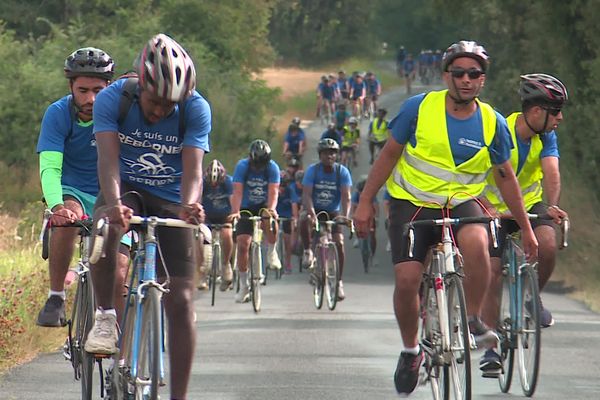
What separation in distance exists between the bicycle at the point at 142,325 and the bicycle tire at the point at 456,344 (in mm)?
1742

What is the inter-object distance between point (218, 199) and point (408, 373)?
11.8 meters

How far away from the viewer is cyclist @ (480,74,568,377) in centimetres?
1080

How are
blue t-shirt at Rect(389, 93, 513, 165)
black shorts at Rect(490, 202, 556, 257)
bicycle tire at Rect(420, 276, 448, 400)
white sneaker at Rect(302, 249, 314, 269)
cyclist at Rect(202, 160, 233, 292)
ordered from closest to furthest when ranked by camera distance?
bicycle tire at Rect(420, 276, 448, 400), blue t-shirt at Rect(389, 93, 513, 165), black shorts at Rect(490, 202, 556, 257), cyclist at Rect(202, 160, 233, 292), white sneaker at Rect(302, 249, 314, 269)

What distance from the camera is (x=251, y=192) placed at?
1980cm

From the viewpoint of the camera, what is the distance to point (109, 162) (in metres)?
7.73

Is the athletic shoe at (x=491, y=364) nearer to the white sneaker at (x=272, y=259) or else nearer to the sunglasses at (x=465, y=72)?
the sunglasses at (x=465, y=72)

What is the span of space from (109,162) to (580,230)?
20.3 m

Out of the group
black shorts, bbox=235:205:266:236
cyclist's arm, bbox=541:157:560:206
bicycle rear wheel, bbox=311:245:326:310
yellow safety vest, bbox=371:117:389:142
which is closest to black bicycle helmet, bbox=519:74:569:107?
cyclist's arm, bbox=541:157:560:206

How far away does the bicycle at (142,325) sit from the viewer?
7250 mm

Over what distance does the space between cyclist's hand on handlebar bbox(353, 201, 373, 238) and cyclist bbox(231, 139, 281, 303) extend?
30.3 ft

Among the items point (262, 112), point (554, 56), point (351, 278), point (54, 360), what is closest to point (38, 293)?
point (54, 360)

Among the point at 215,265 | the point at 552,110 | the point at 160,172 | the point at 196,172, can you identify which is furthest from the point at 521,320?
the point at 215,265

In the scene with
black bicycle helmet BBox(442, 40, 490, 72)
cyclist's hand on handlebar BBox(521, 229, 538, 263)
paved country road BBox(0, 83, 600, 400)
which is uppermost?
black bicycle helmet BBox(442, 40, 490, 72)

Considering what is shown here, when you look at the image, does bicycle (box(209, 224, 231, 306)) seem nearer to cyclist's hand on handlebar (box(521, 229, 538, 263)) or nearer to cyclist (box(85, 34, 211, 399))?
cyclist's hand on handlebar (box(521, 229, 538, 263))
